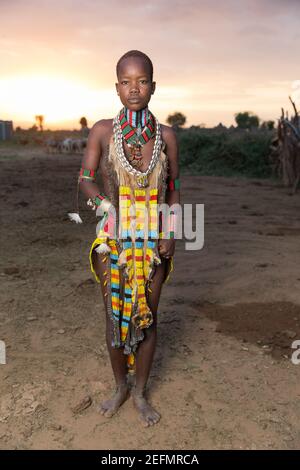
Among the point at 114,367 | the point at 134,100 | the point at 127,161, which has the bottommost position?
the point at 114,367

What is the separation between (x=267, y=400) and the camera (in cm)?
282

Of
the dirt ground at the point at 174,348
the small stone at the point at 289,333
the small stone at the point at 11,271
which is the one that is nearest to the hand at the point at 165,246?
the dirt ground at the point at 174,348

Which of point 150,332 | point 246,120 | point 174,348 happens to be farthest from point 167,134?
point 246,120

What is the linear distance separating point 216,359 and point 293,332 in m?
0.73

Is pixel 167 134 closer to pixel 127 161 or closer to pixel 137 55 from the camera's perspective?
pixel 127 161

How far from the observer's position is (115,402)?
8.84ft

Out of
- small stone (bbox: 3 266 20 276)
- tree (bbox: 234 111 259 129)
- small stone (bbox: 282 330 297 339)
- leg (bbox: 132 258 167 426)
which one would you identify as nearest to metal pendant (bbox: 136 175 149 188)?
leg (bbox: 132 258 167 426)

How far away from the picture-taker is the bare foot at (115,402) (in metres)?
2.65

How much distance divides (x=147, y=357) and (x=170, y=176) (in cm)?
99

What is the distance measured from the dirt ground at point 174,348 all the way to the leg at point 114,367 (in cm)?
5

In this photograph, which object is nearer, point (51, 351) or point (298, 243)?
point (51, 351)

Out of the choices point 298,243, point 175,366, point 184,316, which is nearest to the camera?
point 175,366
